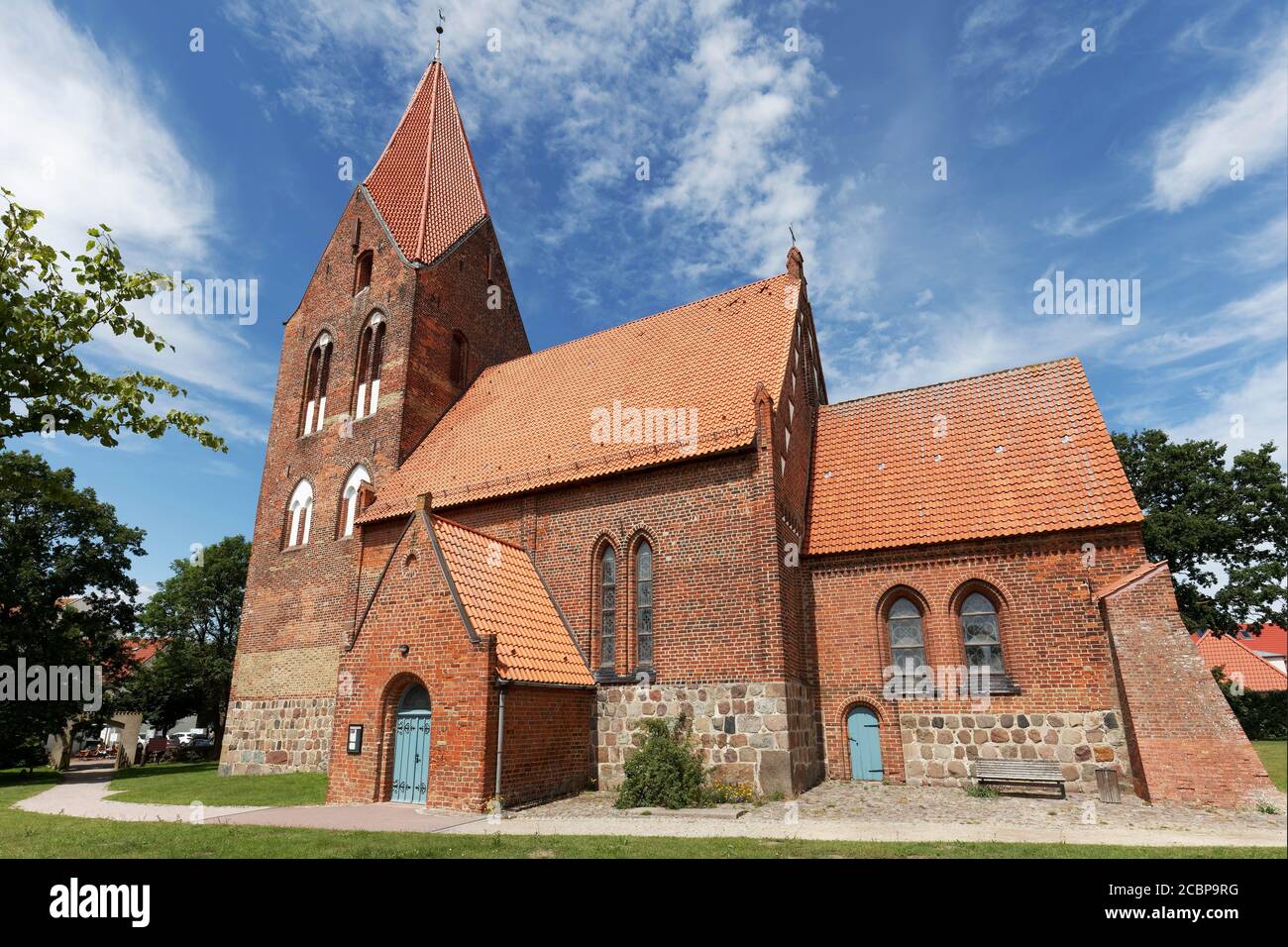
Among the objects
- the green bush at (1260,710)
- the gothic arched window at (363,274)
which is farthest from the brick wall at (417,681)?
the green bush at (1260,710)

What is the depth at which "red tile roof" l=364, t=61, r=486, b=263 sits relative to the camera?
23.0 m

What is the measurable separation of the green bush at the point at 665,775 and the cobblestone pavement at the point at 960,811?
520 millimetres

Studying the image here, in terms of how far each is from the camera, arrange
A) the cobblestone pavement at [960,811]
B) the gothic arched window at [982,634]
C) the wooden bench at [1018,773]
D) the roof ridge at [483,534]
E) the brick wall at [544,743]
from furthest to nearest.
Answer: the roof ridge at [483,534] < the gothic arched window at [982,634] < the wooden bench at [1018,773] < the brick wall at [544,743] < the cobblestone pavement at [960,811]

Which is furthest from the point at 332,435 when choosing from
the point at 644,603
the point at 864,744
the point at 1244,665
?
the point at 1244,665

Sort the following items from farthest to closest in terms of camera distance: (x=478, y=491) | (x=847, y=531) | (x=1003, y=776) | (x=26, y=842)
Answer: (x=478, y=491)
(x=847, y=531)
(x=1003, y=776)
(x=26, y=842)

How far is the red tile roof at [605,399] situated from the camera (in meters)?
15.2

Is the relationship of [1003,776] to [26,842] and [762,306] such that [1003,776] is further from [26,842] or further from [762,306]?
[26,842]

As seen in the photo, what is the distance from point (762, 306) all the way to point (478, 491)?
812 cm

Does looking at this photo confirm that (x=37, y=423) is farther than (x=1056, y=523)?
No

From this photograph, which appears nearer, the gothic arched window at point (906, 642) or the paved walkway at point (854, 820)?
the paved walkway at point (854, 820)

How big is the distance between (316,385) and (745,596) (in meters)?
16.2

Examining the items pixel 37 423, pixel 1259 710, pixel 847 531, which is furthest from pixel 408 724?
pixel 1259 710

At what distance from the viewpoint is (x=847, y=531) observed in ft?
49.5

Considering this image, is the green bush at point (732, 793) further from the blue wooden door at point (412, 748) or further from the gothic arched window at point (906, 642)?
the blue wooden door at point (412, 748)
